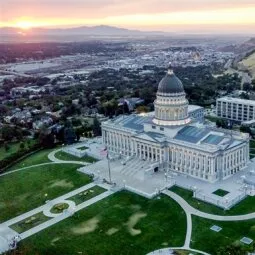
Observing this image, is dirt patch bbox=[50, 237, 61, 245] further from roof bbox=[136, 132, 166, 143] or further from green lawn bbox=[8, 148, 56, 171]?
green lawn bbox=[8, 148, 56, 171]

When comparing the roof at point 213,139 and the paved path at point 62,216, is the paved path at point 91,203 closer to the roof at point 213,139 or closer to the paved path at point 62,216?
the paved path at point 62,216

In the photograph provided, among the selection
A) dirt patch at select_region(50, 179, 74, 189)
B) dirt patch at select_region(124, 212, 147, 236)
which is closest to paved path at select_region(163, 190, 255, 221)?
dirt patch at select_region(124, 212, 147, 236)

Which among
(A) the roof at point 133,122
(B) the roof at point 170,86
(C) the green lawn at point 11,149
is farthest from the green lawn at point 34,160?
(B) the roof at point 170,86

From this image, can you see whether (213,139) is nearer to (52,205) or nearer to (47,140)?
(52,205)

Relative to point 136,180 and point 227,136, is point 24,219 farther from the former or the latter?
point 227,136

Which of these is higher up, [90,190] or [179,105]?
[179,105]

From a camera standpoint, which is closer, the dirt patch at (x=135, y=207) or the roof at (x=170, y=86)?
the dirt patch at (x=135, y=207)

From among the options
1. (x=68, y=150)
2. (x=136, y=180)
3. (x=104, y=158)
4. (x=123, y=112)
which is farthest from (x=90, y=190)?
(x=123, y=112)
